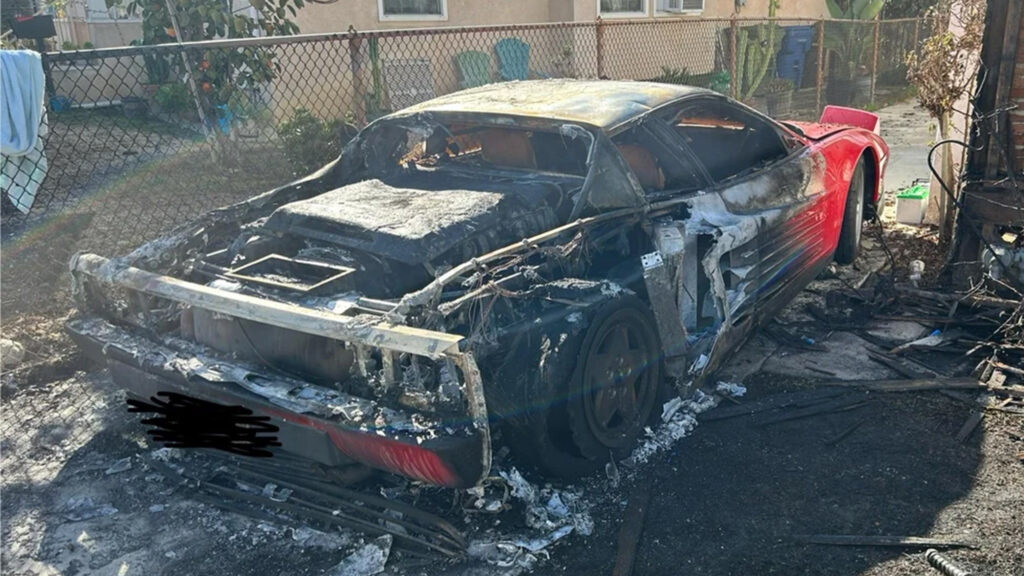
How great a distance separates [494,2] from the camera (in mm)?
11508

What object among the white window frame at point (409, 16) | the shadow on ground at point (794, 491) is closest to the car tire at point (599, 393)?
the shadow on ground at point (794, 491)

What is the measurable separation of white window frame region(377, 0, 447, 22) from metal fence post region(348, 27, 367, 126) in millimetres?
3798

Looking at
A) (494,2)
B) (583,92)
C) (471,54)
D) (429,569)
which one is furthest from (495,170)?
(494,2)

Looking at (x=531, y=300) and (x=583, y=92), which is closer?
(x=531, y=300)

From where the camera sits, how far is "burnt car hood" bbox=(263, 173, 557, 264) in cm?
350

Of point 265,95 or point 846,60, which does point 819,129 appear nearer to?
point 265,95

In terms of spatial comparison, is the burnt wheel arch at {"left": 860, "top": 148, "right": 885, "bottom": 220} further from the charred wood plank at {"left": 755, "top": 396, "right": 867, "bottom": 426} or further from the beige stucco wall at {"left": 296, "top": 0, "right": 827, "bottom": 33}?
the beige stucco wall at {"left": 296, "top": 0, "right": 827, "bottom": 33}

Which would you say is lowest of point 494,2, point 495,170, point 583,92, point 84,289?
point 84,289

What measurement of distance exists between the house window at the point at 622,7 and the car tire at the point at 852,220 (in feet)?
24.3

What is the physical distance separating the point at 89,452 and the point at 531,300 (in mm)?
2355

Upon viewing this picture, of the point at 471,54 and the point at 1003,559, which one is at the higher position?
the point at 471,54

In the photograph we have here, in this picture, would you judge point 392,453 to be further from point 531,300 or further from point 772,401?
point 772,401

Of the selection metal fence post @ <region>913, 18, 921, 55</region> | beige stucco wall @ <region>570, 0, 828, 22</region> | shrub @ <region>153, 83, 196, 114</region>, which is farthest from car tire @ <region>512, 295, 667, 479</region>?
metal fence post @ <region>913, 18, 921, 55</region>

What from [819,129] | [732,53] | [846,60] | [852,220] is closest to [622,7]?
[732,53]
